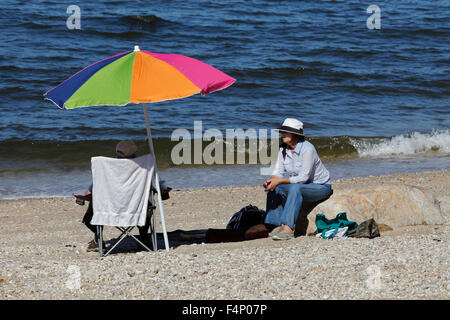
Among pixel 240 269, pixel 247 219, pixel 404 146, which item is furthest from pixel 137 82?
A: pixel 404 146

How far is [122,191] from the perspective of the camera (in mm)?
5773

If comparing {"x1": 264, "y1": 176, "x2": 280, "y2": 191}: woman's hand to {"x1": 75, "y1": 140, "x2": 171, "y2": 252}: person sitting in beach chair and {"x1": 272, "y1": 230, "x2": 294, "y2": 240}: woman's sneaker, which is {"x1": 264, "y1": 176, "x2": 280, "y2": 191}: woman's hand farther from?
{"x1": 75, "y1": 140, "x2": 171, "y2": 252}: person sitting in beach chair

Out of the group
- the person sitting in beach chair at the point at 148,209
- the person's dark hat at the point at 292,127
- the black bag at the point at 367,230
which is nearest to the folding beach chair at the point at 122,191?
the person sitting in beach chair at the point at 148,209

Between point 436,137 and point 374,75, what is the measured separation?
594 cm

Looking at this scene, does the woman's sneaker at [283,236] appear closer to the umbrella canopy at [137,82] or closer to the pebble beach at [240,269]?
the pebble beach at [240,269]

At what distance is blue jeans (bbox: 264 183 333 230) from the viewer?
20.4 ft

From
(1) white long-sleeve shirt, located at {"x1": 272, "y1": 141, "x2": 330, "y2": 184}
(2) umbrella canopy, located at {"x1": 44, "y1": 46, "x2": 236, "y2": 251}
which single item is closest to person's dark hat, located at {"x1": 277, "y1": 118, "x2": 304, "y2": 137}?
(1) white long-sleeve shirt, located at {"x1": 272, "y1": 141, "x2": 330, "y2": 184}

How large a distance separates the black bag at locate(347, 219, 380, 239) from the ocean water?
428 centimetres

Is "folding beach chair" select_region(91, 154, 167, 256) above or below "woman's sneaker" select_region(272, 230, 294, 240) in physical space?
above

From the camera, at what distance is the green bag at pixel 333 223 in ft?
20.5

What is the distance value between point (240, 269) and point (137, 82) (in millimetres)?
1738

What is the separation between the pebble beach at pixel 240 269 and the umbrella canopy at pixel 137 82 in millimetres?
1343

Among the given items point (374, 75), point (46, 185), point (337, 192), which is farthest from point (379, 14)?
point (337, 192)

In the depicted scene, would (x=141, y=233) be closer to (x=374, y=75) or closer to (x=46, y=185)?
(x=46, y=185)
